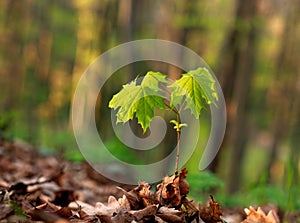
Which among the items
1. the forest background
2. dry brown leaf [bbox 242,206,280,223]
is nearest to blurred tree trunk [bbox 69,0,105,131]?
the forest background

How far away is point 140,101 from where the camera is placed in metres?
1.67


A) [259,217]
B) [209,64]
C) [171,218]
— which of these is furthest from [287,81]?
[171,218]

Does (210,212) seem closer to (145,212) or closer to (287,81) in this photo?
(145,212)

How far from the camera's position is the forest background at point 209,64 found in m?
5.96

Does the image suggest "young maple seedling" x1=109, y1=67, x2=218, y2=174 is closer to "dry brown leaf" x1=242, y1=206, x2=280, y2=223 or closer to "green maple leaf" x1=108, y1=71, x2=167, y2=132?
"green maple leaf" x1=108, y1=71, x2=167, y2=132

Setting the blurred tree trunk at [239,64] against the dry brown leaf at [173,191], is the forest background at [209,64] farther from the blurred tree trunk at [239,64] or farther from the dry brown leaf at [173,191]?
the dry brown leaf at [173,191]

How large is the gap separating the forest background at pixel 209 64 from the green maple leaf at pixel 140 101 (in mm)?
1112

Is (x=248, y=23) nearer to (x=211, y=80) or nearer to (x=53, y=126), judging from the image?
(x=211, y=80)

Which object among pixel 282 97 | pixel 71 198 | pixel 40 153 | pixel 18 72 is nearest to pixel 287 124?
pixel 282 97

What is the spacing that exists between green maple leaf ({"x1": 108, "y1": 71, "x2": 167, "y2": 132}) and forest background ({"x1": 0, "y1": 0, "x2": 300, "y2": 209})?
111 centimetres

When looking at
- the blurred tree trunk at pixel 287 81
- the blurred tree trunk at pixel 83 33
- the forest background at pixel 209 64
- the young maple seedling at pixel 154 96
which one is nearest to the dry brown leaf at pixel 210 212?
the young maple seedling at pixel 154 96

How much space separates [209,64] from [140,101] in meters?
13.4

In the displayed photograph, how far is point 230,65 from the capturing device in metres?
9.55

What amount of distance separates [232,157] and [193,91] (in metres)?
8.77
